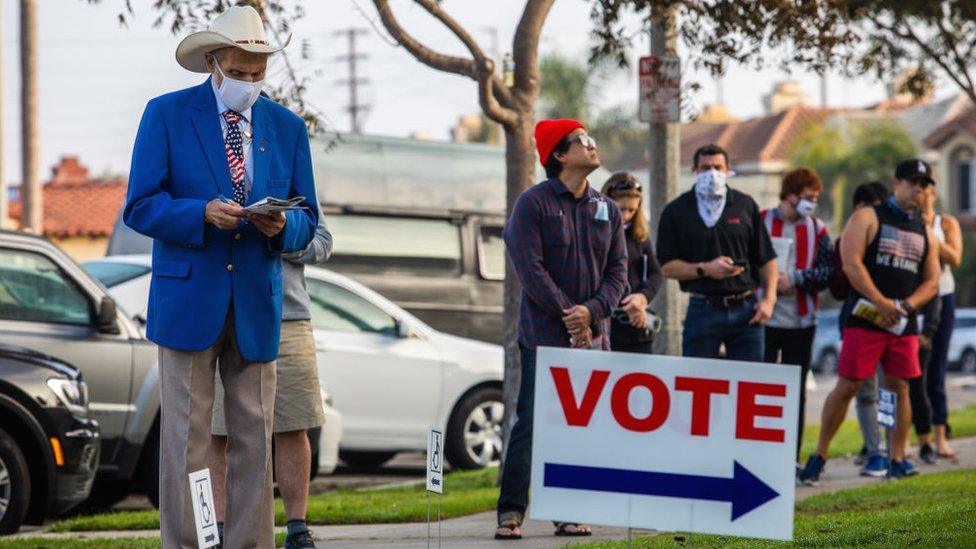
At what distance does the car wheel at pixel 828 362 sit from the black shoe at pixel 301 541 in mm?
38361

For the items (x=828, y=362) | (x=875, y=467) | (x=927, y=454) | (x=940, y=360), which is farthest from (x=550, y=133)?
(x=828, y=362)

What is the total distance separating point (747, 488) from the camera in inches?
228

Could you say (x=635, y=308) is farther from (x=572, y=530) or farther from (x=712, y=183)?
(x=572, y=530)

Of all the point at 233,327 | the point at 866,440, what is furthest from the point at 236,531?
the point at 866,440

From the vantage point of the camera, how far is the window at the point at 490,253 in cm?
1814

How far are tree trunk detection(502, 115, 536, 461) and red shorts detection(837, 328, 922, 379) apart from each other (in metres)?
2.03

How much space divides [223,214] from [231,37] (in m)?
0.66

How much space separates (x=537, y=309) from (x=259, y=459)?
2.13 m

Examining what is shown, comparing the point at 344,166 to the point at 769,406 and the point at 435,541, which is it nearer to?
the point at 435,541

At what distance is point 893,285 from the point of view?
1080cm

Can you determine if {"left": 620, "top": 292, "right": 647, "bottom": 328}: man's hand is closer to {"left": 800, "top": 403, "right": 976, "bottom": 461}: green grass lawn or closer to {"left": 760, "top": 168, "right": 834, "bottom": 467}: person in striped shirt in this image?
{"left": 760, "top": 168, "right": 834, "bottom": 467}: person in striped shirt

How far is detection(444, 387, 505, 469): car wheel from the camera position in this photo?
1412 cm

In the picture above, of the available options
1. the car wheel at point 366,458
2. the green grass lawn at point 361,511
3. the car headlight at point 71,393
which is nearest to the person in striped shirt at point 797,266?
the green grass lawn at point 361,511

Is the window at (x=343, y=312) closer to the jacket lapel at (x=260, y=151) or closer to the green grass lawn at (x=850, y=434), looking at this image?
the green grass lawn at (x=850, y=434)
